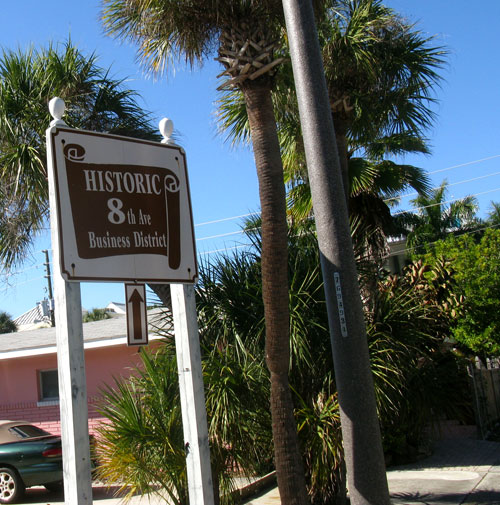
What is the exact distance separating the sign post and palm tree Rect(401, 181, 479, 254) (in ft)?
80.4

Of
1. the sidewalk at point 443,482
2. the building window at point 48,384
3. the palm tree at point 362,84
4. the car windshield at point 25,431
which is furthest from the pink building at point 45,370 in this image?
the palm tree at point 362,84

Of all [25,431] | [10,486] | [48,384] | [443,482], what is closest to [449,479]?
[443,482]

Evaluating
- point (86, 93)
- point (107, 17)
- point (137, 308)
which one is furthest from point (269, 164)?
point (86, 93)

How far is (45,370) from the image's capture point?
52.4 feet

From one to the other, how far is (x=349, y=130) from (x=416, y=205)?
74.5 feet

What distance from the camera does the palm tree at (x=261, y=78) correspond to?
20.6 ft

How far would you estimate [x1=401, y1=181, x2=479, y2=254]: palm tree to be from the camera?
29.3m

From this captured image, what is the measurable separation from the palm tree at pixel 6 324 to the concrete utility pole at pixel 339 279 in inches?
1799

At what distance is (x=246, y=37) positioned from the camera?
7109mm

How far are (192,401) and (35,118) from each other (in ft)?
23.0

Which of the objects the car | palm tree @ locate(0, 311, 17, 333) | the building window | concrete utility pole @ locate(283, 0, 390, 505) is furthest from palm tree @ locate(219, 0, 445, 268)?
palm tree @ locate(0, 311, 17, 333)

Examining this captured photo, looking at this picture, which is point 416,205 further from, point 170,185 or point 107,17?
point 170,185

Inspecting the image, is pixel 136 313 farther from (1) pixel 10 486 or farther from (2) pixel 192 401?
(1) pixel 10 486

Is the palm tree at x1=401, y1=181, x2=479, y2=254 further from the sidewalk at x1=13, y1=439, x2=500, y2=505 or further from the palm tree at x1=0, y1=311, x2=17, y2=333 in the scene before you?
the palm tree at x1=0, y1=311, x2=17, y2=333
